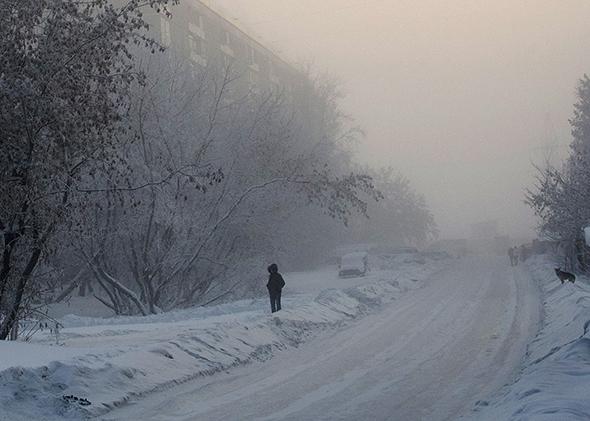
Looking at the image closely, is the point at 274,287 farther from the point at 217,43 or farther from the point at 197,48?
the point at 217,43

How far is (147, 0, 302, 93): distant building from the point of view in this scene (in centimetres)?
5077

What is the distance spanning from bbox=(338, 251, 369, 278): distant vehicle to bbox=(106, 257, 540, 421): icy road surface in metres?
A: 22.7

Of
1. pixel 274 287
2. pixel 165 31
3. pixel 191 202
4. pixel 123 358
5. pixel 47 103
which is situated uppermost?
pixel 165 31

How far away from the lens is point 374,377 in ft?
34.5

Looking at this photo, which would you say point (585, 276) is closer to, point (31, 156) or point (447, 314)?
point (447, 314)

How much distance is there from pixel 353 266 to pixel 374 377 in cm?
3179

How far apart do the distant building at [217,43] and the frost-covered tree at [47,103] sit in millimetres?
34587

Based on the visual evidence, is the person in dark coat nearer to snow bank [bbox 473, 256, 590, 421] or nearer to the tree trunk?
snow bank [bbox 473, 256, 590, 421]

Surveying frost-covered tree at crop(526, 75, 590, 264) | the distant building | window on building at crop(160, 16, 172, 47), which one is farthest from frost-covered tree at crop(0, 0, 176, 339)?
window on building at crop(160, 16, 172, 47)

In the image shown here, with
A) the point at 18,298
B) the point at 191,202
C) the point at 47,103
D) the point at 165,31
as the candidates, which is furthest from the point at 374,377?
the point at 165,31

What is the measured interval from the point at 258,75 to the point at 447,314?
2050 inches

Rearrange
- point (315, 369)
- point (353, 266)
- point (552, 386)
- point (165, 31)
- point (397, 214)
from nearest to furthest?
point (552, 386) → point (315, 369) → point (353, 266) → point (165, 31) → point (397, 214)

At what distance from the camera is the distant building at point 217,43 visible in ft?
167

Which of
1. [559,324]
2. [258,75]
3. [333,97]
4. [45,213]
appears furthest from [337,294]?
[258,75]
